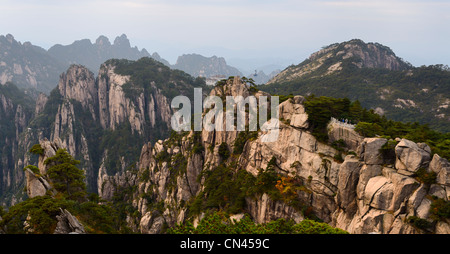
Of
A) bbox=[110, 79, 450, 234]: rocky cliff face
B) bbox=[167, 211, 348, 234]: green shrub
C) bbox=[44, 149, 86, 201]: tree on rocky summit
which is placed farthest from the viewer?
bbox=[44, 149, 86, 201]: tree on rocky summit

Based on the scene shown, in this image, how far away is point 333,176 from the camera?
31156mm

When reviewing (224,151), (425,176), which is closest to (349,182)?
(425,176)

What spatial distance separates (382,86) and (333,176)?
364 feet

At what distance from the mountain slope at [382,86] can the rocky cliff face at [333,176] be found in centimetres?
6525

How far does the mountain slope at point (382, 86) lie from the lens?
9994 centimetres

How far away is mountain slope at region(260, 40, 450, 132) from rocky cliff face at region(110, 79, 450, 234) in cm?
6525

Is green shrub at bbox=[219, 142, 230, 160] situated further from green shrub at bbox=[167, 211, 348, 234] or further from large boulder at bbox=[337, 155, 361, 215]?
green shrub at bbox=[167, 211, 348, 234]

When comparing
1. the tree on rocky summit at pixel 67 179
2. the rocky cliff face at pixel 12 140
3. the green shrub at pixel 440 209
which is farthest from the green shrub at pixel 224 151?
the rocky cliff face at pixel 12 140

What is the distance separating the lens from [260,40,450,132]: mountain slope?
99.9 meters

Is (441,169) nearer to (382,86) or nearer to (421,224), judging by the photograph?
(421,224)

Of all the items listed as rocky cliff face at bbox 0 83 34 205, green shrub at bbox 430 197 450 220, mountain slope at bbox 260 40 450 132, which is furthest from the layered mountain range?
rocky cliff face at bbox 0 83 34 205
